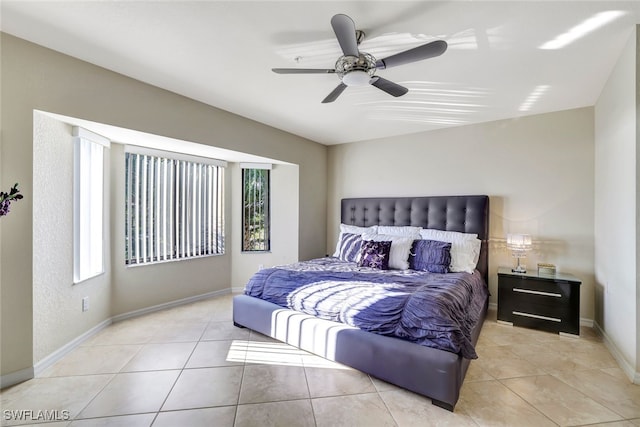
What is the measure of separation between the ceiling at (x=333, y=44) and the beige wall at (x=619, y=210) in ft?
0.74

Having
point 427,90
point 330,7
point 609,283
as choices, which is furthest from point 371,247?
point 330,7

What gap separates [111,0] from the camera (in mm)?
1736

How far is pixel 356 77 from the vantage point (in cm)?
209

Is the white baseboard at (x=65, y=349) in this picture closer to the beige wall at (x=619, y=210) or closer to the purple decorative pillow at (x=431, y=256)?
the purple decorative pillow at (x=431, y=256)

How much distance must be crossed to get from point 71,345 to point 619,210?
519cm

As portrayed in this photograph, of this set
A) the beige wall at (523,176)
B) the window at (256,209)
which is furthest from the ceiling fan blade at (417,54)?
the window at (256,209)

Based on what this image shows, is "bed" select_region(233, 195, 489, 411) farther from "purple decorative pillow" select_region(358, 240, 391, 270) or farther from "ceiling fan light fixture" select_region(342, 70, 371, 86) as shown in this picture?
"ceiling fan light fixture" select_region(342, 70, 371, 86)

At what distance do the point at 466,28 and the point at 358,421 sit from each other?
2704 millimetres

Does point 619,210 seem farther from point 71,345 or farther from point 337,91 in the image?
point 71,345

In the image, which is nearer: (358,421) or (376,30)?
(358,421)

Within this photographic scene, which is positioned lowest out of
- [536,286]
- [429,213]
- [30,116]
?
[536,286]

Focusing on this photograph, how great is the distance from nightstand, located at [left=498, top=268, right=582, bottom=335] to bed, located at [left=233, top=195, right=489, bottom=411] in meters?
0.31

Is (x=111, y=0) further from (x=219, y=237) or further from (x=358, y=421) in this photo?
(x=219, y=237)

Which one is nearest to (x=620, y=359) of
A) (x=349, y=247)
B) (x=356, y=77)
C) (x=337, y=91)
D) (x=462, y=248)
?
(x=462, y=248)
